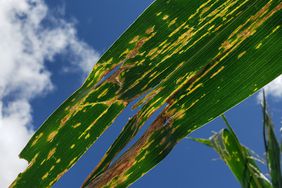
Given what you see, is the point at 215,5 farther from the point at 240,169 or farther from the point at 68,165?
the point at 240,169

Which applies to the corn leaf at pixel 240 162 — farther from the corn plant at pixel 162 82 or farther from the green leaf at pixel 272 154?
the corn plant at pixel 162 82

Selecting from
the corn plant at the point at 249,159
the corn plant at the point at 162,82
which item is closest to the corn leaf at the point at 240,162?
the corn plant at the point at 249,159

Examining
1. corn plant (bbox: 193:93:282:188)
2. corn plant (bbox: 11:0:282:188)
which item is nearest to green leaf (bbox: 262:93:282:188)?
corn plant (bbox: 193:93:282:188)

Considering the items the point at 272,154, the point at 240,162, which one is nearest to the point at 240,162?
the point at 240,162

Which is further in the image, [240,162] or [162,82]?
[240,162]

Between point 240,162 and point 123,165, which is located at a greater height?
point 240,162

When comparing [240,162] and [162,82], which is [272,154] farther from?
[162,82]
